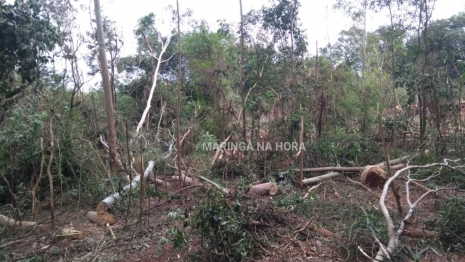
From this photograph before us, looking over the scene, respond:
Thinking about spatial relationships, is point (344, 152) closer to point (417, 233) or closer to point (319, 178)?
point (319, 178)

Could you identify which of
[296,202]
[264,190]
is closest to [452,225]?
[296,202]

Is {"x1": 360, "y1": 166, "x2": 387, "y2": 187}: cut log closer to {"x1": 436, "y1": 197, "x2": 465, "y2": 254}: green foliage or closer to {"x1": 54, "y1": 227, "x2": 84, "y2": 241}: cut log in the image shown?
{"x1": 436, "y1": 197, "x2": 465, "y2": 254}: green foliage

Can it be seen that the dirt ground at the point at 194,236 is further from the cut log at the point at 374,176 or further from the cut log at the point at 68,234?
the cut log at the point at 374,176

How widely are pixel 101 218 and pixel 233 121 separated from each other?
16.1 ft

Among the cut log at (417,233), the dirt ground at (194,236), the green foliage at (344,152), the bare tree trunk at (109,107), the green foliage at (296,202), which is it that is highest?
the bare tree trunk at (109,107)

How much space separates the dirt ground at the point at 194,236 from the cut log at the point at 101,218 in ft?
0.24

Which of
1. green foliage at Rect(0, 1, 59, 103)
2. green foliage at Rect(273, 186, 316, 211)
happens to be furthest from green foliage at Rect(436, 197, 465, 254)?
green foliage at Rect(0, 1, 59, 103)

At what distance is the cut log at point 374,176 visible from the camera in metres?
6.33

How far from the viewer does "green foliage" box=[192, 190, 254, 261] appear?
381 cm

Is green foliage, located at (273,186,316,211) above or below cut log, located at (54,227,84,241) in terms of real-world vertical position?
above

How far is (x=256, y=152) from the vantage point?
7.90m

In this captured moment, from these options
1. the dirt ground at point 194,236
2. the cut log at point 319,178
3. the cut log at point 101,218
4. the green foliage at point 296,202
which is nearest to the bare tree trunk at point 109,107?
the dirt ground at point 194,236

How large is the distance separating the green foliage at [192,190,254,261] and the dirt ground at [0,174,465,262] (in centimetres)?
17

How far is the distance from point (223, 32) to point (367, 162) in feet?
21.1
